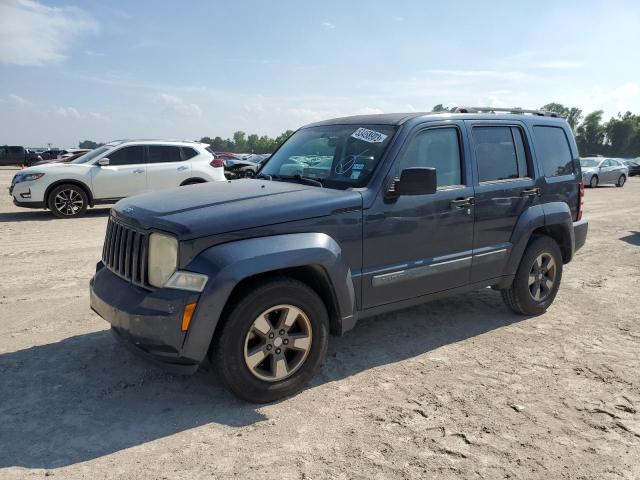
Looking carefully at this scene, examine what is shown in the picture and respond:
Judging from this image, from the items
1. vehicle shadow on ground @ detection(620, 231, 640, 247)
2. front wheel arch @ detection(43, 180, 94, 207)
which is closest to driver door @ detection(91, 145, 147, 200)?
front wheel arch @ detection(43, 180, 94, 207)

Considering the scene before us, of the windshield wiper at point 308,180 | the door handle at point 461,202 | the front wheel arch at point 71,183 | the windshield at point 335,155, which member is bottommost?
the front wheel arch at point 71,183

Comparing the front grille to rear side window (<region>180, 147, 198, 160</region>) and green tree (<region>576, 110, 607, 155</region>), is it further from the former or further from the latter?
green tree (<region>576, 110, 607, 155</region>)

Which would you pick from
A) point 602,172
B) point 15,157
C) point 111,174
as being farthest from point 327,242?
point 15,157

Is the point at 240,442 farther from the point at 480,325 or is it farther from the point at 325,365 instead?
the point at 480,325

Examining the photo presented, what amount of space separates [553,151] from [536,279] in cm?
135

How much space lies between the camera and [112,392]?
11.7 feet

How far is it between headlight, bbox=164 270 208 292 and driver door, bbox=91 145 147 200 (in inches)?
386

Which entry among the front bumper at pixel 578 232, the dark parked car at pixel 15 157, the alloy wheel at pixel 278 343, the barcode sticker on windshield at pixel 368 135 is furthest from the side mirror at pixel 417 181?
the dark parked car at pixel 15 157

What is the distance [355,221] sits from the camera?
3688 mm

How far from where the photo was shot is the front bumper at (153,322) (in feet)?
10.0

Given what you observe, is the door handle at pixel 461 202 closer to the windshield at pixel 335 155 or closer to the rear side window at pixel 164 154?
the windshield at pixel 335 155

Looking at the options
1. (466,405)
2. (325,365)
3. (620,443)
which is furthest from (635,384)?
(325,365)

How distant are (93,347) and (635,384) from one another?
427cm

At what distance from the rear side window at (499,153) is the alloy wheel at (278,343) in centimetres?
221
